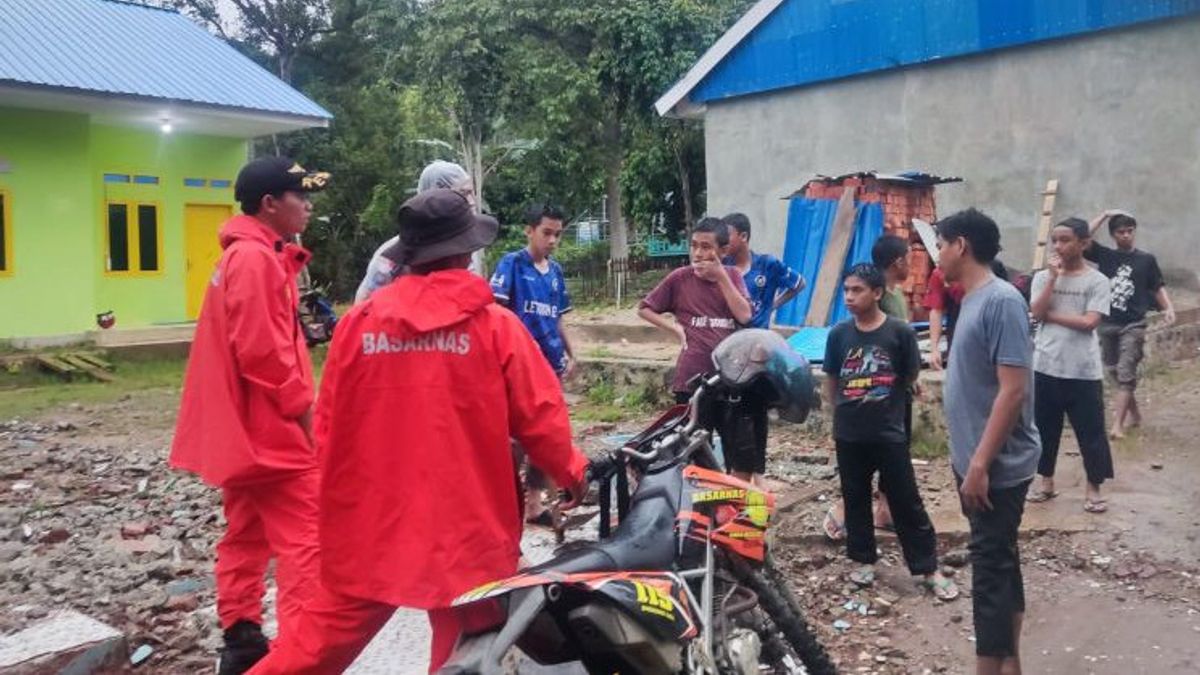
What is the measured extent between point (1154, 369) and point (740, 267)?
530cm

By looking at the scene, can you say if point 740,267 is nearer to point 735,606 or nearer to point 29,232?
point 735,606

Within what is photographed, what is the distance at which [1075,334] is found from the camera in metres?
5.68

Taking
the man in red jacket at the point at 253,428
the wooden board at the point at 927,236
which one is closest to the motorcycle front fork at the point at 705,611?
the man in red jacket at the point at 253,428

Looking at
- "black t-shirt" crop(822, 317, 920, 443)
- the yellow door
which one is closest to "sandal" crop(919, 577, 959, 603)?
"black t-shirt" crop(822, 317, 920, 443)

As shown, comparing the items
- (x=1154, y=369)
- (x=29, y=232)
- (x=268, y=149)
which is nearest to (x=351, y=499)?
(x=1154, y=369)

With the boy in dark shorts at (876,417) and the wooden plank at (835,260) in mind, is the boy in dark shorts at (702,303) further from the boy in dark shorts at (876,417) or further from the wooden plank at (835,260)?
the wooden plank at (835,260)

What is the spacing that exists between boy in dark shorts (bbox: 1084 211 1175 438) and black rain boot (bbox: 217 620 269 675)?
5900 mm

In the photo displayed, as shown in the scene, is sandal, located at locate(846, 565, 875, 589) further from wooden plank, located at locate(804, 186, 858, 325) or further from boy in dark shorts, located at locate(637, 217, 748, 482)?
wooden plank, located at locate(804, 186, 858, 325)

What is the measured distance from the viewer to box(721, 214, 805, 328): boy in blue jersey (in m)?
5.95

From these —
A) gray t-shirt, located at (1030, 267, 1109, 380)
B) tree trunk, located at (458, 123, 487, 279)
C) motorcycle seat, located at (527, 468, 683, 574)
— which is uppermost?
tree trunk, located at (458, 123, 487, 279)

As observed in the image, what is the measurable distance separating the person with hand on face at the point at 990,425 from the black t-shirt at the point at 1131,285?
13.1ft

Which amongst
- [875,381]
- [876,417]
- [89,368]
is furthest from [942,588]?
[89,368]

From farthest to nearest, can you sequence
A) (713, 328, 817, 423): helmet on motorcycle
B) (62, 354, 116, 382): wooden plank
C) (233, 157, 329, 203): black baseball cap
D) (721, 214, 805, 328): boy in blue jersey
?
(62, 354, 116, 382): wooden plank, (721, 214, 805, 328): boy in blue jersey, (233, 157, 329, 203): black baseball cap, (713, 328, 817, 423): helmet on motorcycle

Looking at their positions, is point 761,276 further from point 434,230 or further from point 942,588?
point 434,230
